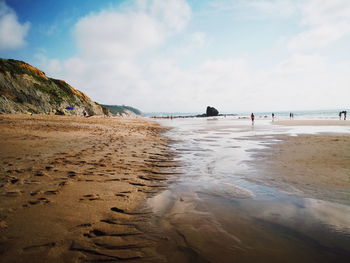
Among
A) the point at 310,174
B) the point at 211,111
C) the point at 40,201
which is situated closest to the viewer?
Result: the point at 40,201

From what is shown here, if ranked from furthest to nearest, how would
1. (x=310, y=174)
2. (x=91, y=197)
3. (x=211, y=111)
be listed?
(x=211, y=111) → (x=310, y=174) → (x=91, y=197)

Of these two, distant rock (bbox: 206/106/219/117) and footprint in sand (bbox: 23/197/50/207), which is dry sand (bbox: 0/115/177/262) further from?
distant rock (bbox: 206/106/219/117)

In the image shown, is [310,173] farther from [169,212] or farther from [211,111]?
Result: [211,111]

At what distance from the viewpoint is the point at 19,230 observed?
2.58 meters

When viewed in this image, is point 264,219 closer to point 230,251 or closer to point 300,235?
point 300,235

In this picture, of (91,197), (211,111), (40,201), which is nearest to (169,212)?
(91,197)

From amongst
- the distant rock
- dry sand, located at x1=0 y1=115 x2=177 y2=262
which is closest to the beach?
dry sand, located at x1=0 y1=115 x2=177 y2=262

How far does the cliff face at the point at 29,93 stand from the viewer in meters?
33.5

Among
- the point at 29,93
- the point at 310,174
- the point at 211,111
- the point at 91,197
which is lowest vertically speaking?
the point at 310,174

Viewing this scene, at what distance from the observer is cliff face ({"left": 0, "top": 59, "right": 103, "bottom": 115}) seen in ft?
110

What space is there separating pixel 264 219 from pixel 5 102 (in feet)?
134

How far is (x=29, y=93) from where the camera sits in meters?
37.9

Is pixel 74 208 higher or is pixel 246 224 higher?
pixel 74 208

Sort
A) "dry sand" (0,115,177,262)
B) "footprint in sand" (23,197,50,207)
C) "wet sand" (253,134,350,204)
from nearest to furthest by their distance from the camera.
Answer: "dry sand" (0,115,177,262) < "footprint in sand" (23,197,50,207) < "wet sand" (253,134,350,204)
